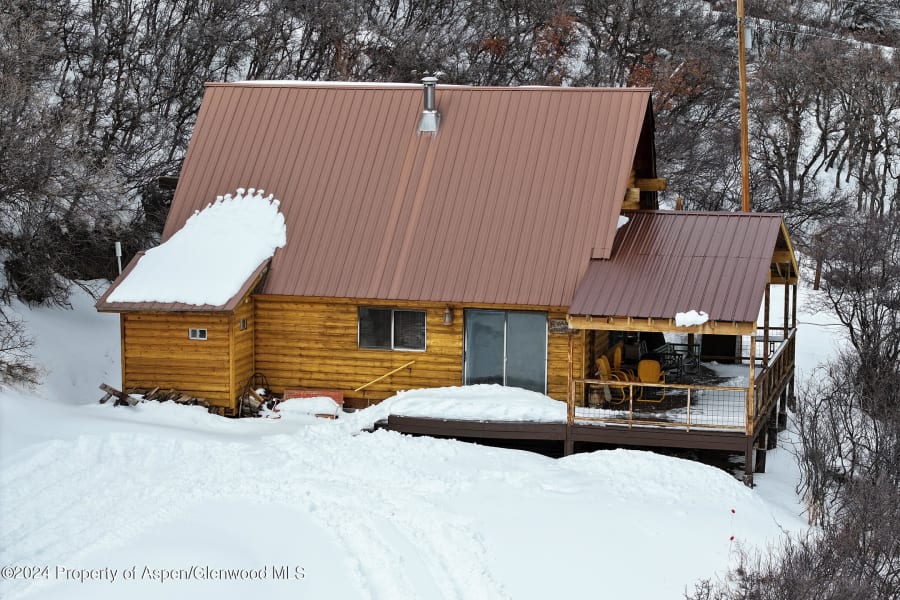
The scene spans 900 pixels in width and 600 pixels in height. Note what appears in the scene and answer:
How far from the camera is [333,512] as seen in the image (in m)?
14.1

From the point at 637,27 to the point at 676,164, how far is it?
322 inches

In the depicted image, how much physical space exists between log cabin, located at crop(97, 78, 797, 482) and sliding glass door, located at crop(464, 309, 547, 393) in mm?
28

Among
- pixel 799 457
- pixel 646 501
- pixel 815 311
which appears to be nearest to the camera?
pixel 646 501

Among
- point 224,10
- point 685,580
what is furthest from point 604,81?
point 685,580

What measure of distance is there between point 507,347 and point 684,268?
3.22 metres

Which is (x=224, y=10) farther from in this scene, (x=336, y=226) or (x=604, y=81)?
(x=336, y=226)

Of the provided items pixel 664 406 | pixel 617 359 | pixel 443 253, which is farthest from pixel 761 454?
pixel 443 253

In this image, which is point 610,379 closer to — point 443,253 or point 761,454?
point 761,454

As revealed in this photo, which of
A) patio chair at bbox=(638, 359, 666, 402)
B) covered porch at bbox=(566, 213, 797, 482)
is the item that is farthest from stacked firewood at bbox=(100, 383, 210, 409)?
patio chair at bbox=(638, 359, 666, 402)

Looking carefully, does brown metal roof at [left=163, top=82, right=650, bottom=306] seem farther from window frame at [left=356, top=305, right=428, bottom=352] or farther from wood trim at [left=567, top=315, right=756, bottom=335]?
wood trim at [left=567, top=315, right=756, bottom=335]

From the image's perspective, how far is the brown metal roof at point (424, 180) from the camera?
62.7 ft

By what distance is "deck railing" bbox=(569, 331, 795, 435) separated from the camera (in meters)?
17.1

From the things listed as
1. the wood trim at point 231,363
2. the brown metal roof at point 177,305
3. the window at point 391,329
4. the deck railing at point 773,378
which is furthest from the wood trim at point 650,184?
the wood trim at point 231,363

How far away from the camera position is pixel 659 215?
1967cm
